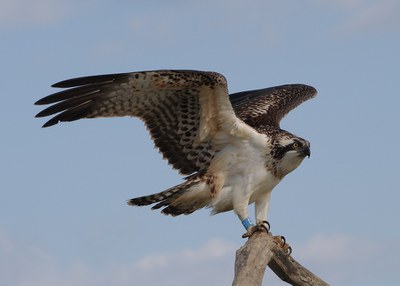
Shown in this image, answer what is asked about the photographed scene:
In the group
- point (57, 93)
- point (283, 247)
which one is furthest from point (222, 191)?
point (57, 93)

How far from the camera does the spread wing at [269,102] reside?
13.1 m

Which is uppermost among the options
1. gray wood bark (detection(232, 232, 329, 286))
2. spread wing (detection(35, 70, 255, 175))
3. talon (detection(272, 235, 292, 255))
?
spread wing (detection(35, 70, 255, 175))

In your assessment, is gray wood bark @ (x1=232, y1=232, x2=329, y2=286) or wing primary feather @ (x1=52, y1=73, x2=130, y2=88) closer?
gray wood bark @ (x1=232, y1=232, x2=329, y2=286)

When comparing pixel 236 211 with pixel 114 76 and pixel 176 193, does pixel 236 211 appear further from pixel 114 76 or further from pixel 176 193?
pixel 114 76

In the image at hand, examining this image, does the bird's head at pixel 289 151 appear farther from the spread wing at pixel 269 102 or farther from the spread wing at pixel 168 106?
the spread wing at pixel 269 102

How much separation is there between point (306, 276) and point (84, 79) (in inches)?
117

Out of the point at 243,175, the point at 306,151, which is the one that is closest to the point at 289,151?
the point at 306,151

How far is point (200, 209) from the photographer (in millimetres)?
12039

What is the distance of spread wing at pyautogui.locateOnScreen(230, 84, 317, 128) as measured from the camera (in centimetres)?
1308

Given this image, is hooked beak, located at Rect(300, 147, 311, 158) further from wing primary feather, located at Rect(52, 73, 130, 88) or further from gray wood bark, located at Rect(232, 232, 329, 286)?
wing primary feather, located at Rect(52, 73, 130, 88)

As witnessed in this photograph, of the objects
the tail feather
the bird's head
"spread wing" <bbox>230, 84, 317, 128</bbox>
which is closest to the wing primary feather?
the tail feather

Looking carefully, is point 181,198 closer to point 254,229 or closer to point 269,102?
point 254,229

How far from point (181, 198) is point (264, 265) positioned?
2446 millimetres

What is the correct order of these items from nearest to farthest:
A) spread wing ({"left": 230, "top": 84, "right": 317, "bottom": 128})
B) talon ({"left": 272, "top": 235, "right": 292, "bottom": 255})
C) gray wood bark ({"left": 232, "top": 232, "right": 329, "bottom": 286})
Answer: gray wood bark ({"left": 232, "top": 232, "right": 329, "bottom": 286})
talon ({"left": 272, "top": 235, "right": 292, "bottom": 255})
spread wing ({"left": 230, "top": 84, "right": 317, "bottom": 128})
